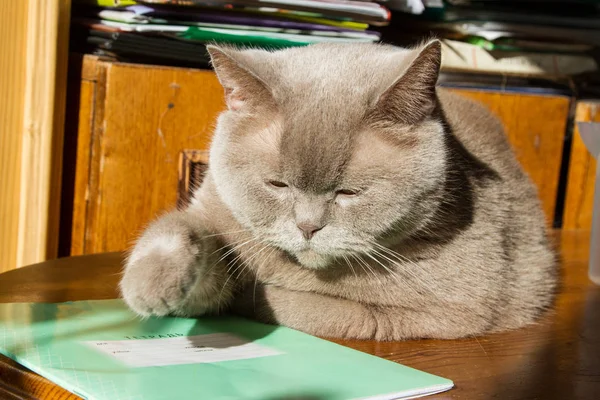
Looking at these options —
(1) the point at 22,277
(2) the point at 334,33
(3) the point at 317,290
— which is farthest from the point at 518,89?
(1) the point at 22,277

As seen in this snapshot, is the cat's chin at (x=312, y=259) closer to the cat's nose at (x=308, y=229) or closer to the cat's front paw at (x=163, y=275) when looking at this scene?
the cat's nose at (x=308, y=229)

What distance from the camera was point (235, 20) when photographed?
81.4 inches

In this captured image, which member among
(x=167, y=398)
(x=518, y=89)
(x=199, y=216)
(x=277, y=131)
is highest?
(x=518, y=89)

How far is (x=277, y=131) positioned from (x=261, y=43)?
1005mm

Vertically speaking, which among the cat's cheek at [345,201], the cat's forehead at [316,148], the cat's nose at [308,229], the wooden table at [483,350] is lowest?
the wooden table at [483,350]

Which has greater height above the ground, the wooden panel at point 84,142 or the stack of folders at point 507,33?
the stack of folders at point 507,33

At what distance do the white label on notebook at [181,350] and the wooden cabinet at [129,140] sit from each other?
3.09 ft

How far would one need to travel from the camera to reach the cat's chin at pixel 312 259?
1183 mm

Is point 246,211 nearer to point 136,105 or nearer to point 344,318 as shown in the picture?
point 344,318

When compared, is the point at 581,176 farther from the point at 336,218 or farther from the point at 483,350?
the point at 336,218

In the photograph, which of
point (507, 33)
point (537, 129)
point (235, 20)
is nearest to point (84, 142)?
point (235, 20)

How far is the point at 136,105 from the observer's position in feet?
6.57

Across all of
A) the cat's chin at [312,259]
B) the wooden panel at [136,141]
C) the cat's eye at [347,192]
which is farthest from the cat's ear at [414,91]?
the wooden panel at [136,141]

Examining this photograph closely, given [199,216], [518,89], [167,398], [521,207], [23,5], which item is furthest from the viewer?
[518,89]
